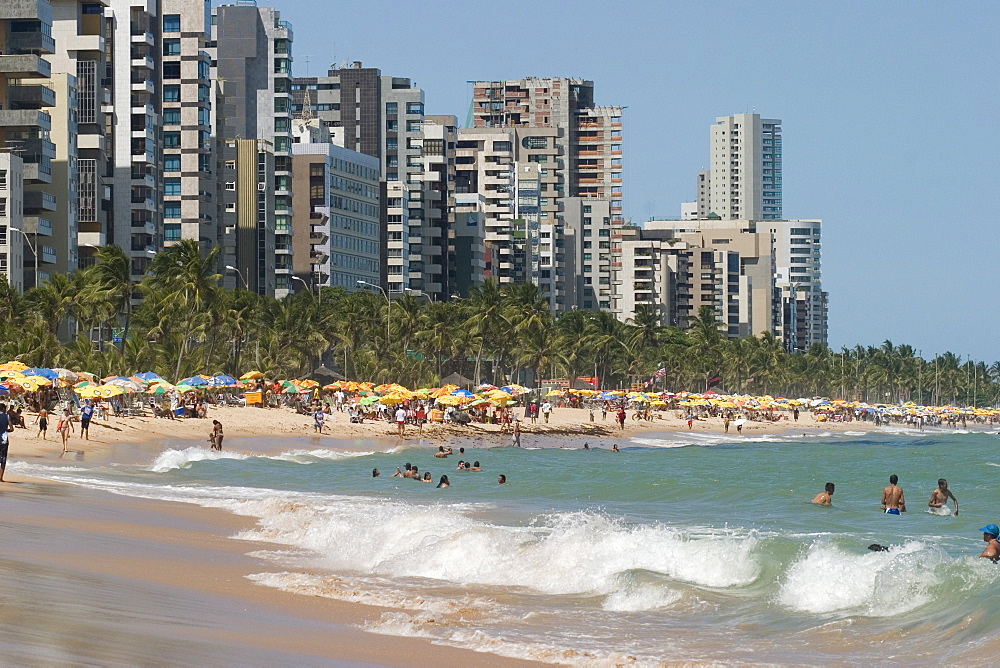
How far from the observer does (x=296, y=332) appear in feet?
344

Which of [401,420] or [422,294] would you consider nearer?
[401,420]

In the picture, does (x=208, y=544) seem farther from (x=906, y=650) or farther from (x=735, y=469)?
A: (x=735, y=469)

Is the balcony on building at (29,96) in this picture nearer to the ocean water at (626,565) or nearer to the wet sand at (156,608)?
the ocean water at (626,565)

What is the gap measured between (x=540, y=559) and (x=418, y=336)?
312 feet

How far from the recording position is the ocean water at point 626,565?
622 inches

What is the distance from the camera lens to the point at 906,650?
1542cm

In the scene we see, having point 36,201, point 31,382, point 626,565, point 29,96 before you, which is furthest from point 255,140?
point 626,565

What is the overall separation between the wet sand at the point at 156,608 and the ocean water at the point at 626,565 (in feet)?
2.19

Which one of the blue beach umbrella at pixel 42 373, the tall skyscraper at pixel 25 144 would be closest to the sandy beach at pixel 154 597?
the blue beach umbrella at pixel 42 373

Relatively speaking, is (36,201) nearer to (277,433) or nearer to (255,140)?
(277,433)

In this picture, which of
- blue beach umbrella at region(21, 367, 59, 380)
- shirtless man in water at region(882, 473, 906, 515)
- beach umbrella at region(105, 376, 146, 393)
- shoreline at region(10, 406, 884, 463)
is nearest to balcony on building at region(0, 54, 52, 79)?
shoreline at region(10, 406, 884, 463)

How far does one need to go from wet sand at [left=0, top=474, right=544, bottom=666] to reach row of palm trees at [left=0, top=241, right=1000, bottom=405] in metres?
49.7

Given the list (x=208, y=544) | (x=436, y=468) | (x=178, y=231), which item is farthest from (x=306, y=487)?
(x=178, y=231)

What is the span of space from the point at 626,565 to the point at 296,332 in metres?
85.5
